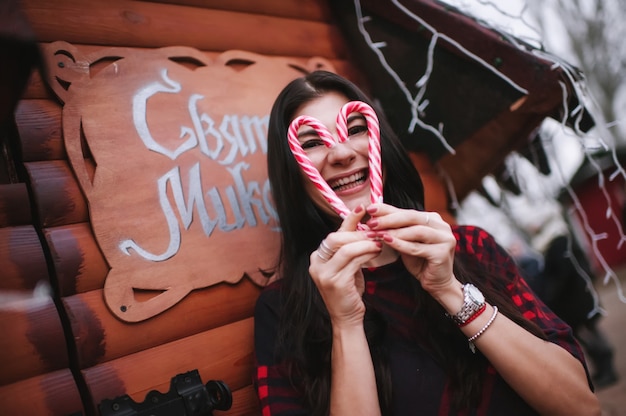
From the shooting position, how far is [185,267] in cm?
183

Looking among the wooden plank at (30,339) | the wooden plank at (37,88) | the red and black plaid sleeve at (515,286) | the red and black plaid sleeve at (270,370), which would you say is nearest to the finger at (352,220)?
the red and black plaid sleeve at (270,370)

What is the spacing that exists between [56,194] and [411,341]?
1341 millimetres

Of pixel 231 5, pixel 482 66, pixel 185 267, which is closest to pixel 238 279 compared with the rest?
pixel 185 267

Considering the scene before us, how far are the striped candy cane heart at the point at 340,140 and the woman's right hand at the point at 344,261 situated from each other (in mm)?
137

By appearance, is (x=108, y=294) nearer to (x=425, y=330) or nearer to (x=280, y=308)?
(x=280, y=308)

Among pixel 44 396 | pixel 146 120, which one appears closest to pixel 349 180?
pixel 146 120

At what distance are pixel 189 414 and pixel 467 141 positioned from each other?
1.96 metres

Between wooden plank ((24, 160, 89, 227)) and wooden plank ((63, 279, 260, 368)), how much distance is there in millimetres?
273

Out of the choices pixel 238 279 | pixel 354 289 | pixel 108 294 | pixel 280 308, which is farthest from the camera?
pixel 238 279

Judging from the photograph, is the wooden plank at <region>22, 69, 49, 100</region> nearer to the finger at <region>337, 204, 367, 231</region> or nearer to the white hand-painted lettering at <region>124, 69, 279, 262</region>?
the white hand-painted lettering at <region>124, 69, 279, 262</region>

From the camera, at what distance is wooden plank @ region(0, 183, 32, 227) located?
153 cm

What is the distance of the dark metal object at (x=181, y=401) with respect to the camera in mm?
1461

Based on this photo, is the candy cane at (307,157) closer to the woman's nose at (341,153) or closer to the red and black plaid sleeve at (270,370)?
the woman's nose at (341,153)

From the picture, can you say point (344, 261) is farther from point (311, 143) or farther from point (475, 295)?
point (311, 143)
